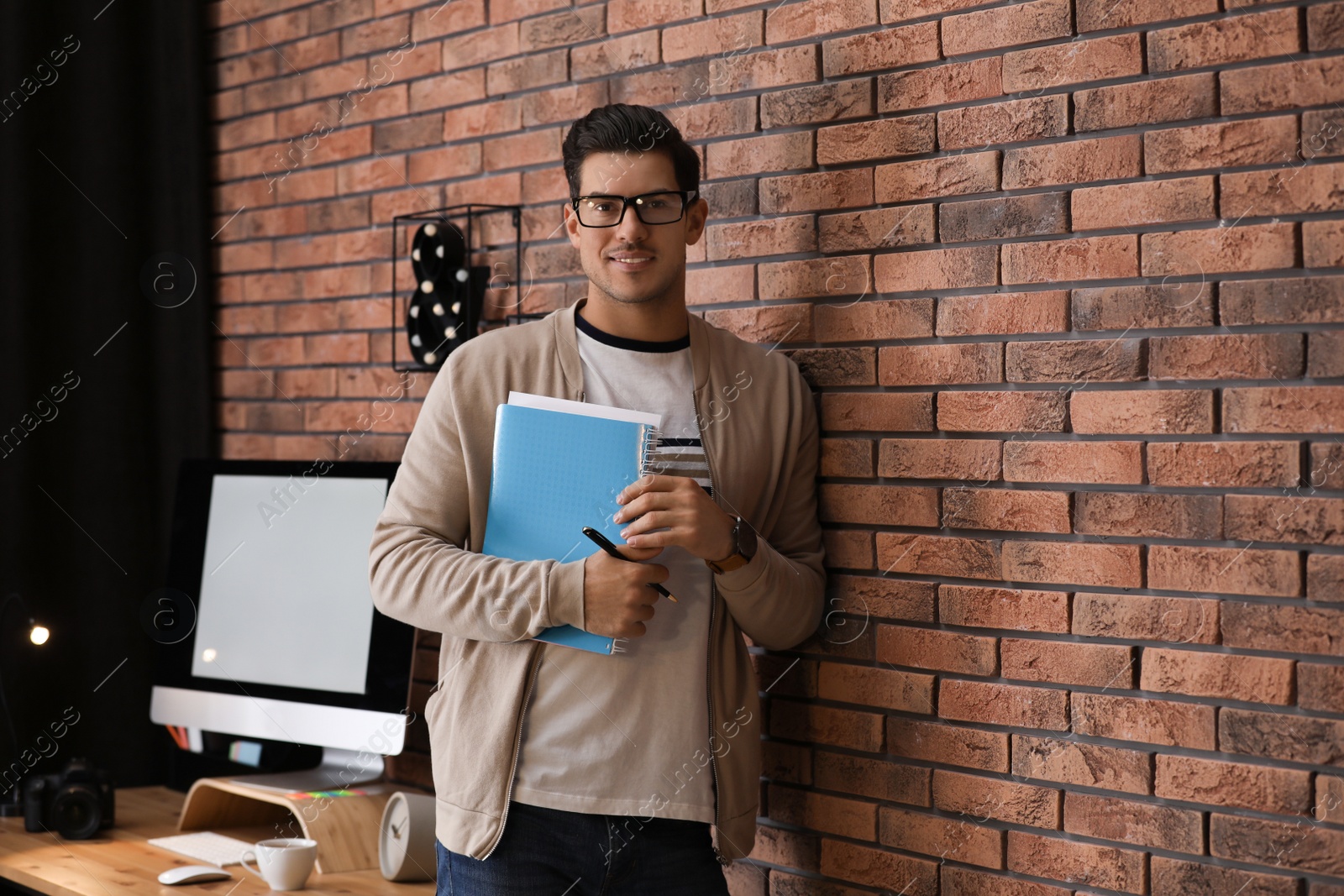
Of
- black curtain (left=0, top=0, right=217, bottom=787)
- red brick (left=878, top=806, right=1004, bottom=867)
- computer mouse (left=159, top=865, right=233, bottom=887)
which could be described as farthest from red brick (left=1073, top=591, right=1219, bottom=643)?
black curtain (left=0, top=0, right=217, bottom=787)

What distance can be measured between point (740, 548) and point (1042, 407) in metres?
0.47

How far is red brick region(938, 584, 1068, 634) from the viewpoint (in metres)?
1.67

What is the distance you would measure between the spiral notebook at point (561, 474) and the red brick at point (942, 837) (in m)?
0.52

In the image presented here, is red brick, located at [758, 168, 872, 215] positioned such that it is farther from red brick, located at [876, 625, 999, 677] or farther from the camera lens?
the camera lens

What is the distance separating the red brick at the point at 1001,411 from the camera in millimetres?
1672

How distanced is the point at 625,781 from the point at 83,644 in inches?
72.9

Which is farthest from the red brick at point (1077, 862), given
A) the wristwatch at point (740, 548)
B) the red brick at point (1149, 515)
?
the wristwatch at point (740, 548)

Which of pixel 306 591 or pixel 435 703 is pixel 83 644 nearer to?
pixel 306 591

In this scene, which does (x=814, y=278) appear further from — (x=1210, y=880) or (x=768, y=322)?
(x=1210, y=880)

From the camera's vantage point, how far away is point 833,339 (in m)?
1.93

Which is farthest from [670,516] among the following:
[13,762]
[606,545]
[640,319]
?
[13,762]

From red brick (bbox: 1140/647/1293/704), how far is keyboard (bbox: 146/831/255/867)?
172 centimetres

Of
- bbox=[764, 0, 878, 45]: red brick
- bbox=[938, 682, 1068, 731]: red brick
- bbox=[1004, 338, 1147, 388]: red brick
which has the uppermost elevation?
bbox=[764, 0, 878, 45]: red brick

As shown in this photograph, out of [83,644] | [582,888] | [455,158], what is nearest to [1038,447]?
[582,888]
